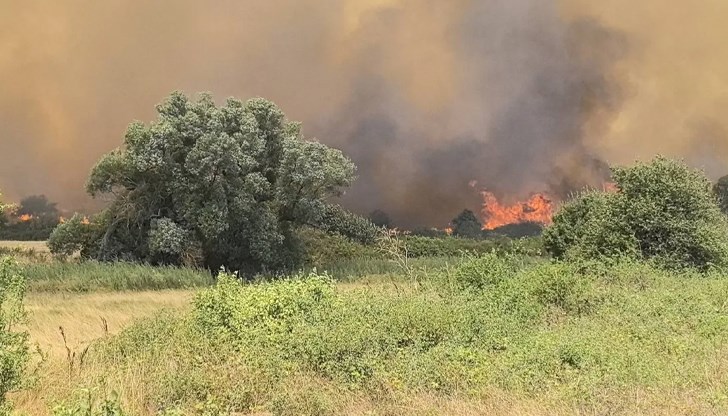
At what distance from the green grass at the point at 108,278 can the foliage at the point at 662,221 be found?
1850 centimetres

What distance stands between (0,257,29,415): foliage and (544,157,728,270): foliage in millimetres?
21600

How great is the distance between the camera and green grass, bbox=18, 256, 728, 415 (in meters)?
8.31

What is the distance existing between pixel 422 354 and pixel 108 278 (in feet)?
72.6

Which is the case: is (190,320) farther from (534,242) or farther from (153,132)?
(534,242)

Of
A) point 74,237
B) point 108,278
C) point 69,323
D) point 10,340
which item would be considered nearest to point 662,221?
point 69,323

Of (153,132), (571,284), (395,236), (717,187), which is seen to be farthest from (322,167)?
(717,187)

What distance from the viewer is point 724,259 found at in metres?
24.4

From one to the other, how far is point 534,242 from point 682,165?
3174cm

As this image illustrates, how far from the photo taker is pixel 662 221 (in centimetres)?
2461

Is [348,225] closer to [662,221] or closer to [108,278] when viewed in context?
[108,278]

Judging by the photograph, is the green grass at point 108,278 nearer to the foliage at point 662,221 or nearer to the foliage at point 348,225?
the foliage at point 348,225

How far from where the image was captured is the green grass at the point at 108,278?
27719mm

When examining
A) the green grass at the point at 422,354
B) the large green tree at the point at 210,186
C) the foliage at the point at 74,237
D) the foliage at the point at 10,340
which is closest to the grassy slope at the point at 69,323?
the green grass at the point at 422,354

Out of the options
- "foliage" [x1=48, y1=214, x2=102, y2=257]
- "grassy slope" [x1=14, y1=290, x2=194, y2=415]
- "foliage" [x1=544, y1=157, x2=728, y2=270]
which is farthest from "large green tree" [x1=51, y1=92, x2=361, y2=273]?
"foliage" [x1=544, y1=157, x2=728, y2=270]
